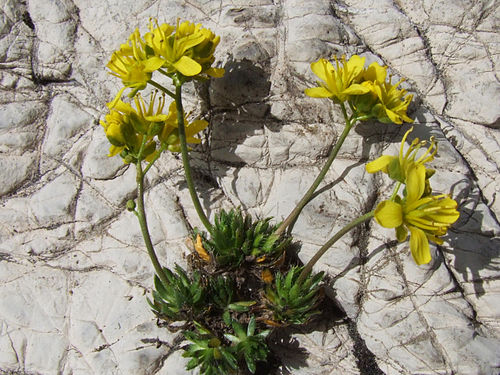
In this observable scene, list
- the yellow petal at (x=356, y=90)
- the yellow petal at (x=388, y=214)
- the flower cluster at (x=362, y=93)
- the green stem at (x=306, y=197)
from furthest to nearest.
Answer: the green stem at (x=306, y=197) < the flower cluster at (x=362, y=93) < the yellow petal at (x=356, y=90) < the yellow petal at (x=388, y=214)

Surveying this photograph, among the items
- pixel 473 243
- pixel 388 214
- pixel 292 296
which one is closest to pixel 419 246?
pixel 388 214

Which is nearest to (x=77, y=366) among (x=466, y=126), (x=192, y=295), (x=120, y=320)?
(x=120, y=320)

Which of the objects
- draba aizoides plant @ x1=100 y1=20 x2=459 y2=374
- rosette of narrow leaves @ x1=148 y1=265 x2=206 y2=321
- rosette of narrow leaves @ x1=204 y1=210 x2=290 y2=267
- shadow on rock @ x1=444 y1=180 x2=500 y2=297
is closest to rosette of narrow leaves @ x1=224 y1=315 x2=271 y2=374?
draba aizoides plant @ x1=100 y1=20 x2=459 y2=374

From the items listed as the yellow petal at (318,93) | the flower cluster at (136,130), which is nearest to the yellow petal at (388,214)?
the yellow petal at (318,93)

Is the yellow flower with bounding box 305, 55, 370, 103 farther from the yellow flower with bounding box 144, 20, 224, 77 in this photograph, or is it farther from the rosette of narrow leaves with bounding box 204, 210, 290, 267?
the rosette of narrow leaves with bounding box 204, 210, 290, 267

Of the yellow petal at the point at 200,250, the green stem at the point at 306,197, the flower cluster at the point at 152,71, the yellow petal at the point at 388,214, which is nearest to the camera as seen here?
the yellow petal at the point at 388,214

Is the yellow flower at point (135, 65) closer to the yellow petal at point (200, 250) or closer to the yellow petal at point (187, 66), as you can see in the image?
the yellow petal at point (187, 66)
